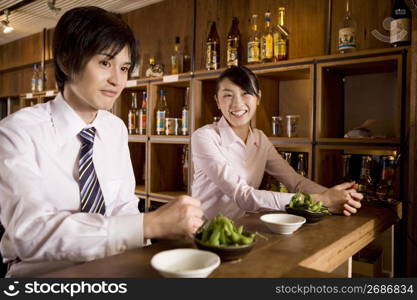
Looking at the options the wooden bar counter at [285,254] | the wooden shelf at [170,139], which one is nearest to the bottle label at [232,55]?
the wooden shelf at [170,139]

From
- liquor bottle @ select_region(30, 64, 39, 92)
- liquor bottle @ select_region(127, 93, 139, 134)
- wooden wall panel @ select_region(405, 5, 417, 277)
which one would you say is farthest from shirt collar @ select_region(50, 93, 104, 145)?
liquor bottle @ select_region(30, 64, 39, 92)

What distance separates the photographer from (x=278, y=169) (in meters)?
2.12

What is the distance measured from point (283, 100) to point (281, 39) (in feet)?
1.41

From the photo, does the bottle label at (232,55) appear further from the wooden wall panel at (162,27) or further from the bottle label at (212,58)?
the wooden wall panel at (162,27)

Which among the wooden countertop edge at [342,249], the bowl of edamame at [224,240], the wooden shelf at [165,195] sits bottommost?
the wooden shelf at [165,195]

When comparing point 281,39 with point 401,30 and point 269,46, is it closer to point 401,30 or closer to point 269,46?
point 269,46

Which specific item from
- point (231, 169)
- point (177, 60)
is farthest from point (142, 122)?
point (231, 169)

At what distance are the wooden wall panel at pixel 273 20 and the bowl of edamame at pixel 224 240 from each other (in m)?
1.80

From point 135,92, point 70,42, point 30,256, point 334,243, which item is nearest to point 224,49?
point 135,92

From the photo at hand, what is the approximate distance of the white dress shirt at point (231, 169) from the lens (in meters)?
1.75

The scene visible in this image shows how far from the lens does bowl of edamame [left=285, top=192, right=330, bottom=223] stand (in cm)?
133

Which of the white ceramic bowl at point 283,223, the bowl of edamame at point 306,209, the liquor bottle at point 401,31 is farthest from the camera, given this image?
the liquor bottle at point 401,31

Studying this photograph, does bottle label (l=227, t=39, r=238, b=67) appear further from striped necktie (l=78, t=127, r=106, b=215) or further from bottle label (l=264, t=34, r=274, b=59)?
striped necktie (l=78, t=127, r=106, b=215)

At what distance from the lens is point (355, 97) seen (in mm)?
2303
